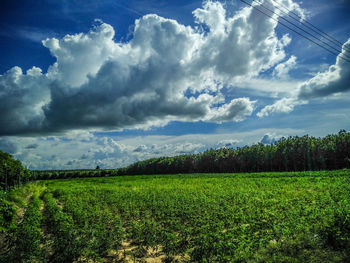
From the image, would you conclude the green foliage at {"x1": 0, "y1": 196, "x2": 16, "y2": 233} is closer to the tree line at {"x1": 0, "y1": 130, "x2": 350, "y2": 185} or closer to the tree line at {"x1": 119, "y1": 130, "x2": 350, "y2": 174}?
the tree line at {"x1": 0, "y1": 130, "x2": 350, "y2": 185}

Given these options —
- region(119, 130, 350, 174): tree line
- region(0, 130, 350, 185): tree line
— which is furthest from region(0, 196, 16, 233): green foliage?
region(119, 130, 350, 174): tree line

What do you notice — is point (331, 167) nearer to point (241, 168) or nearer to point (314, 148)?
point (314, 148)

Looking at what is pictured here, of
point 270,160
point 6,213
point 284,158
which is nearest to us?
point 6,213

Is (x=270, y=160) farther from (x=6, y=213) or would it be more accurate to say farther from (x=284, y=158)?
(x=6, y=213)

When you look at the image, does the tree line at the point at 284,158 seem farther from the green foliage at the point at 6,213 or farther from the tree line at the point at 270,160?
the green foliage at the point at 6,213

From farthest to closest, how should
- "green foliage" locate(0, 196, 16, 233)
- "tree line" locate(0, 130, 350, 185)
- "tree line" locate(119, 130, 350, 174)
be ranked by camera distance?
"tree line" locate(119, 130, 350, 174)
"tree line" locate(0, 130, 350, 185)
"green foliage" locate(0, 196, 16, 233)

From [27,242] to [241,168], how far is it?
84339mm

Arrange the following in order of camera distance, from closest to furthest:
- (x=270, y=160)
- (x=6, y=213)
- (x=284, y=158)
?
(x=6, y=213) → (x=284, y=158) → (x=270, y=160)

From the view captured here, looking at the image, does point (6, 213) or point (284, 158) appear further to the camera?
point (284, 158)

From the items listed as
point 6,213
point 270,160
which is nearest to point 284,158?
point 270,160

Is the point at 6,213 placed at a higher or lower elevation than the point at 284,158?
higher

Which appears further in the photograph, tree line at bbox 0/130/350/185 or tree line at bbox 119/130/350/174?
tree line at bbox 119/130/350/174

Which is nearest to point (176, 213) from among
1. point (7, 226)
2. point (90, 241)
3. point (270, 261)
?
point (90, 241)

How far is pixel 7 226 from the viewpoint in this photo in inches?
397
